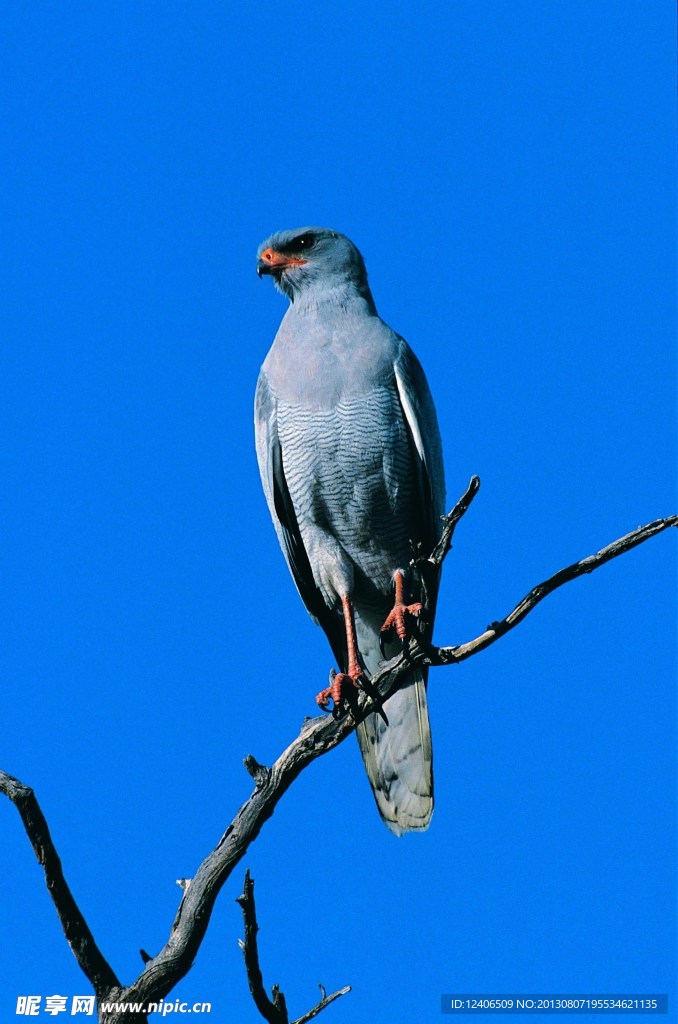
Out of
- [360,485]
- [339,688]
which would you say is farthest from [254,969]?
[360,485]

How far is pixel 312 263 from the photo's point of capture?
7.57m

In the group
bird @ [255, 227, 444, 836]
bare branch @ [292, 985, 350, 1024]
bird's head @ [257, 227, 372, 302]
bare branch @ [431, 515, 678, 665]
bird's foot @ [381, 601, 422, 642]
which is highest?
bird's head @ [257, 227, 372, 302]

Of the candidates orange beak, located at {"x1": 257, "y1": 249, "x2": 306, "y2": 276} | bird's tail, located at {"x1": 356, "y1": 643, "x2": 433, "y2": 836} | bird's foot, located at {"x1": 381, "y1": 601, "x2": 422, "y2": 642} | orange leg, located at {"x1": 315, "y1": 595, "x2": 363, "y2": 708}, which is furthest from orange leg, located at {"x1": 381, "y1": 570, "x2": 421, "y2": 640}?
orange beak, located at {"x1": 257, "y1": 249, "x2": 306, "y2": 276}

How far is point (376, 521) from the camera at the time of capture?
698 cm

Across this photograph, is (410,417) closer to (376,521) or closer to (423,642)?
(376,521)

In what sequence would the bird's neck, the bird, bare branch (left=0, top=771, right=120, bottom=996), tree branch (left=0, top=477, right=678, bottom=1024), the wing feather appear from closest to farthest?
bare branch (left=0, top=771, right=120, bottom=996), tree branch (left=0, top=477, right=678, bottom=1024), the bird, the wing feather, the bird's neck

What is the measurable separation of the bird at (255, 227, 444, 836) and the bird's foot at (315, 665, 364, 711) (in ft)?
1.42

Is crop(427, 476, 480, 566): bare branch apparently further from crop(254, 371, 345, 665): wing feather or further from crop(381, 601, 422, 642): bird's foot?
crop(254, 371, 345, 665): wing feather

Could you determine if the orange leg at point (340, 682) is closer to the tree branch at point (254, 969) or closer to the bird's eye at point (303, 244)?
the tree branch at point (254, 969)

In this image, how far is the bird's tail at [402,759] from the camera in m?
6.89

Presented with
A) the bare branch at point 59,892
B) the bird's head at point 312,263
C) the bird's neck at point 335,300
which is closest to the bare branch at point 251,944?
the bare branch at point 59,892

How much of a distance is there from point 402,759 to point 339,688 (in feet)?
3.55

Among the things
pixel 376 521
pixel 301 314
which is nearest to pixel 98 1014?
pixel 376 521

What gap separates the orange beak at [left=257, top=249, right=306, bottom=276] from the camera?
7629mm
